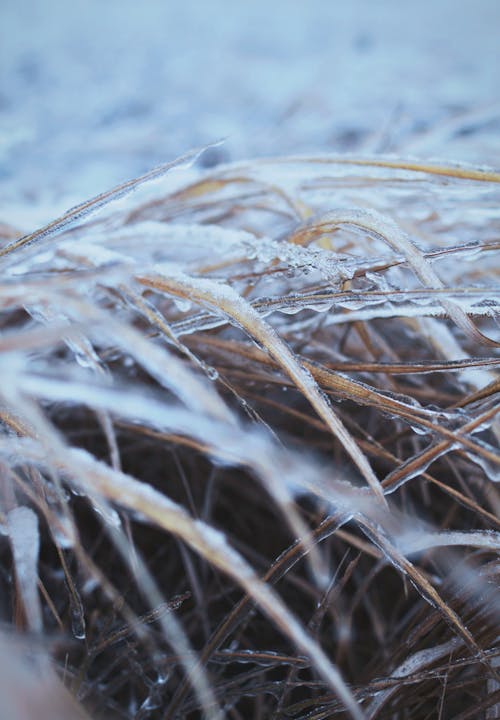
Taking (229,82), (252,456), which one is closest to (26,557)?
(252,456)

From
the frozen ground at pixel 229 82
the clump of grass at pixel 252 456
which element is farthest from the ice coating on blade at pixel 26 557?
the frozen ground at pixel 229 82

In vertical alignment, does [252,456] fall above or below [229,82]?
below

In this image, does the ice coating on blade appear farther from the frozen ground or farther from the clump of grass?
the frozen ground

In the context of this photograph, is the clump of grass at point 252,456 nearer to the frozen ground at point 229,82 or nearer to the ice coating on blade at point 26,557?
the ice coating on blade at point 26,557

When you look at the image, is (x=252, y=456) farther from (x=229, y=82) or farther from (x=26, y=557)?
(x=229, y=82)

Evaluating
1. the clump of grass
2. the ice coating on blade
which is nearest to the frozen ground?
the clump of grass

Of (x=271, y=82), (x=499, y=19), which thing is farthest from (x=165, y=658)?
(x=499, y=19)
